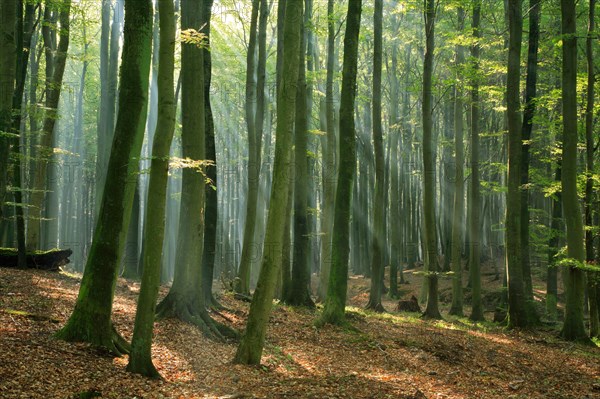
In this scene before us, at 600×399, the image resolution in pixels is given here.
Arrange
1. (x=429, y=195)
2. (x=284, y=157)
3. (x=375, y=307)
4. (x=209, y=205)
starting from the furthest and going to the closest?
1. (x=375, y=307)
2. (x=429, y=195)
3. (x=209, y=205)
4. (x=284, y=157)

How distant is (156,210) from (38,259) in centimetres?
1049

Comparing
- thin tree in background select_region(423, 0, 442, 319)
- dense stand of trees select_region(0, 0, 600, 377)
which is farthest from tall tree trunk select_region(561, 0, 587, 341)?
thin tree in background select_region(423, 0, 442, 319)

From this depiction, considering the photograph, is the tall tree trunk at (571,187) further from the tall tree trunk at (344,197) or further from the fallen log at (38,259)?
the fallen log at (38,259)

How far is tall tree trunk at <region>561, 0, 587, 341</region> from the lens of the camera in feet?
44.1

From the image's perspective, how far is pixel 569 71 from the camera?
13.7 m

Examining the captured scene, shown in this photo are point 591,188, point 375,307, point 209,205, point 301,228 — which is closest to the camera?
point 209,205

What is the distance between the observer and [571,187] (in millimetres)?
13492

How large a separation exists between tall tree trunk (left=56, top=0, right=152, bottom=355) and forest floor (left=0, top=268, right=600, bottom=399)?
0.42m

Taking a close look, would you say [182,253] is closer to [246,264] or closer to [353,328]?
[353,328]

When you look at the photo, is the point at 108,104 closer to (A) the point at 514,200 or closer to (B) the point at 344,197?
(B) the point at 344,197

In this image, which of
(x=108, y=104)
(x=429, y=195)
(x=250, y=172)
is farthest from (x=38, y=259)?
(x=429, y=195)

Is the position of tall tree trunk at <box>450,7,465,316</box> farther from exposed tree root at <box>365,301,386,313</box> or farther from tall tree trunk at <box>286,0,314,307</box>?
tall tree trunk at <box>286,0,314,307</box>

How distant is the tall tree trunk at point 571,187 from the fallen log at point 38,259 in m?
14.4

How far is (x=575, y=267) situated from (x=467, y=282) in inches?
575
